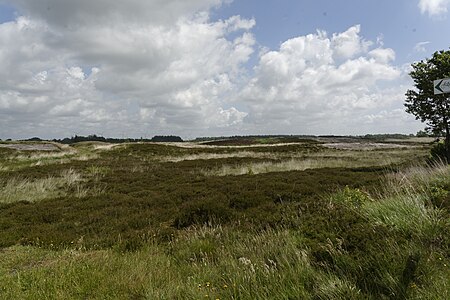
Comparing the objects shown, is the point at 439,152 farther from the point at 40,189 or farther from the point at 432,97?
the point at 40,189

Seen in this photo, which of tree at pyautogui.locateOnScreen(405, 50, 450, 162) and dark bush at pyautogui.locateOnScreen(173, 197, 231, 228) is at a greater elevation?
tree at pyautogui.locateOnScreen(405, 50, 450, 162)

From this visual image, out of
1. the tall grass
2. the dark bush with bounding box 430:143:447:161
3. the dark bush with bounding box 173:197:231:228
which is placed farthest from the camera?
the dark bush with bounding box 430:143:447:161

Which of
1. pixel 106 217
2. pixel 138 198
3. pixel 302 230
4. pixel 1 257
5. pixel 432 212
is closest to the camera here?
pixel 432 212

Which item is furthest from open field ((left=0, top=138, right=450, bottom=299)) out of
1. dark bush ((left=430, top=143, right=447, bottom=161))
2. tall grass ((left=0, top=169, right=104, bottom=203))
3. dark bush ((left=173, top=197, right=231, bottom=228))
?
dark bush ((left=430, top=143, right=447, bottom=161))

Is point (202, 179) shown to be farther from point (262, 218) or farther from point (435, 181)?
point (435, 181)

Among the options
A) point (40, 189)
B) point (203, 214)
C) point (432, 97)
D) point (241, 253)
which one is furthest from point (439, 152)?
point (40, 189)

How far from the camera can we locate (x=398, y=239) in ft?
14.3

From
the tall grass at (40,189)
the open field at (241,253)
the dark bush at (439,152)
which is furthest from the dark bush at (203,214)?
the dark bush at (439,152)

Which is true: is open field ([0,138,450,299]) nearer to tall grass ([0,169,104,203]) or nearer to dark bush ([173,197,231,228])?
dark bush ([173,197,231,228])

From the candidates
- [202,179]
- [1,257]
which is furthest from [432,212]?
[202,179]

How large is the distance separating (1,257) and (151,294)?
14.5 ft

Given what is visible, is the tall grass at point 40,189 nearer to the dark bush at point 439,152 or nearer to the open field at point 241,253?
the open field at point 241,253

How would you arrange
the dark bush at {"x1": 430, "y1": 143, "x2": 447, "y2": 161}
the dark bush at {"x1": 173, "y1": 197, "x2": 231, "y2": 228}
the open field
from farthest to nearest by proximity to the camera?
the dark bush at {"x1": 430, "y1": 143, "x2": 447, "y2": 161} → the dark bush at {"x1": 173, "y1": 197, "x2": 231, "y2": 228} → the open field

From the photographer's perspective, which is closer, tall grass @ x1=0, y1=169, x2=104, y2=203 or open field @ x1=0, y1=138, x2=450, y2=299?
open field @ x1=0, y1=138, x2=450, y2=299
